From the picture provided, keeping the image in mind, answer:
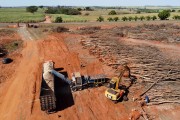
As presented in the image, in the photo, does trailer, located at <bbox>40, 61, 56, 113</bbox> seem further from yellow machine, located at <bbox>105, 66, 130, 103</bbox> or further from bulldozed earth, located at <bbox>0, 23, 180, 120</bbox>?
yellow machine, located at <bbox>105, 66, 130, 103</bbox>

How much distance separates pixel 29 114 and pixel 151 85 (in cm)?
1313

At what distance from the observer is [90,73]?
100ft

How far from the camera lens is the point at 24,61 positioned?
3528 centimetres

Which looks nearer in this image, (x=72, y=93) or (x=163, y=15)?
(x=72, y=93)

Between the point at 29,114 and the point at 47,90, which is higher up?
the point at 47,90

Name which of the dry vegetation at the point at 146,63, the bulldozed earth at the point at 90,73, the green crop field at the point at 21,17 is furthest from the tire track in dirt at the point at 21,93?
the green crop field at the point at 21,17

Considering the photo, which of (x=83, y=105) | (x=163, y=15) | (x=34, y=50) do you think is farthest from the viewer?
(x=163, y=15)

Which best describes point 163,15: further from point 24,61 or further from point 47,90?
point 47,90

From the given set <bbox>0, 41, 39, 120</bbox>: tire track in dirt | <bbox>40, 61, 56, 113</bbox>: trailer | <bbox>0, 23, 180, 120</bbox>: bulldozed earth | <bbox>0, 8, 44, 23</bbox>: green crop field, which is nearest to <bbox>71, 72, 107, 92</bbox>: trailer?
<bbox>0, 23, 180, 120</bbox>: bulldozed earth

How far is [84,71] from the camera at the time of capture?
31125 millimetres

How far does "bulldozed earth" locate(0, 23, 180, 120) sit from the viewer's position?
21672mm

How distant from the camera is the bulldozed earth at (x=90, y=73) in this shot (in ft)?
71.1

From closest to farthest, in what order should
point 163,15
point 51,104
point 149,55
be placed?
point 51,104 < point 149,55 < point 163,15

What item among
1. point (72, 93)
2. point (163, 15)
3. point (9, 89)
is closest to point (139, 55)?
point (72, 93)
